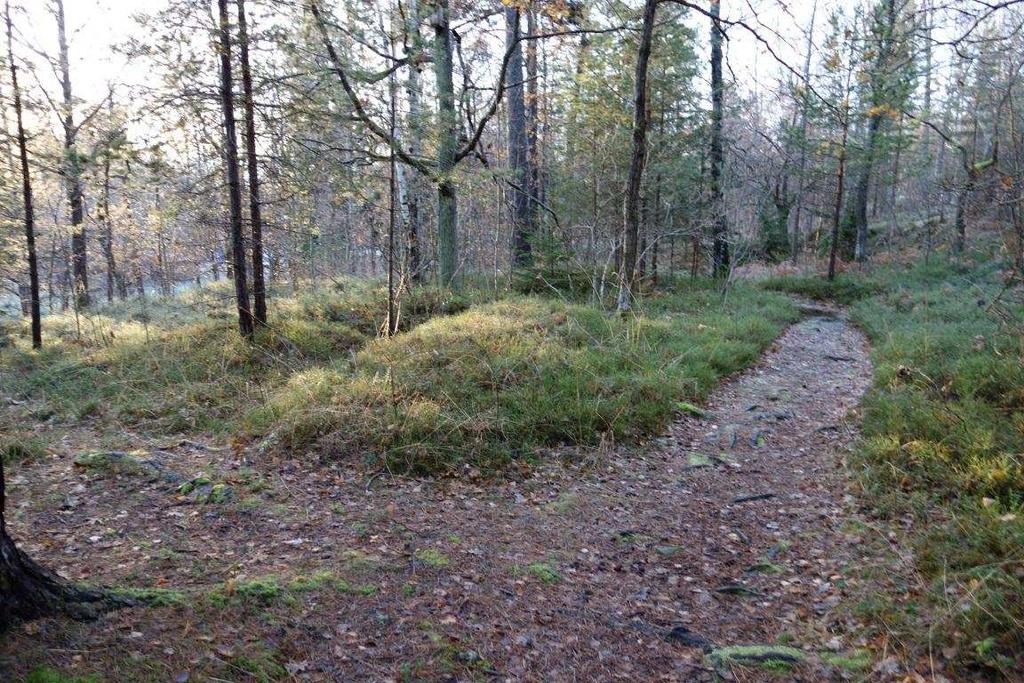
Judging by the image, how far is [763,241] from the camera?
24.1 metres

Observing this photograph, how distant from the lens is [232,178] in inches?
415

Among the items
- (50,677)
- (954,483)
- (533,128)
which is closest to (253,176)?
(50,677)

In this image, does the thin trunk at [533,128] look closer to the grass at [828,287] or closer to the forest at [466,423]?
the forest at [466,423]

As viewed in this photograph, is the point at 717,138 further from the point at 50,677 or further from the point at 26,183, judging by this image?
the point at 50,677

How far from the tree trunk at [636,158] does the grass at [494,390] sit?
1.02 meters

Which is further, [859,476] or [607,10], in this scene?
[607,10]

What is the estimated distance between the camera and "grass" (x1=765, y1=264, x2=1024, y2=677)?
11.6 ft

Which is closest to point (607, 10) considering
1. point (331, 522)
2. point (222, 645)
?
point (331, 522)

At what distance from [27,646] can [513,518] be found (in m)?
3.45

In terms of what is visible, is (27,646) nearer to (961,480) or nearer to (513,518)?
(513,518)

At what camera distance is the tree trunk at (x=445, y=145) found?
40.6 ft

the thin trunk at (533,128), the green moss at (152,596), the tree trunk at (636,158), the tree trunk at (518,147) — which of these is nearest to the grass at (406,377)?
the tree trunk at (636,158)

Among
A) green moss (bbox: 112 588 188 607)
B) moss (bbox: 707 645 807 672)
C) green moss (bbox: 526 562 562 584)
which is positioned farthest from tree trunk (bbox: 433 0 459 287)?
moss (bbox: 707 645 807 672)

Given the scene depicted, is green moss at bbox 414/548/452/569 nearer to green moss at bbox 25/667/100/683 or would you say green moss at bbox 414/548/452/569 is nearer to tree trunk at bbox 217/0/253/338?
green moss at bbox 25/667/100/683
